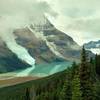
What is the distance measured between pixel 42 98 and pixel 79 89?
6746 centimetres

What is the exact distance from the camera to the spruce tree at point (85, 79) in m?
28.8

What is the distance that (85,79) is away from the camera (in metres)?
29.0

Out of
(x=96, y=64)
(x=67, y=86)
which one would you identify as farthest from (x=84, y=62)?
(x=96, y=64)

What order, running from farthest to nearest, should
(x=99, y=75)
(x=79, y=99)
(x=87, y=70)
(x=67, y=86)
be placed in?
1. (x=99, y=75)
2. (x=67, y=86)
3. (x=79, y=99)
4. (x=87, y=70)

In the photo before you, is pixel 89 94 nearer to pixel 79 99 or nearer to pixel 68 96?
pixel 79 99

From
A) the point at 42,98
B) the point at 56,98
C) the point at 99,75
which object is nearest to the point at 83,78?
the point at 56,98

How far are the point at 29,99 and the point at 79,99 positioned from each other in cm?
9038

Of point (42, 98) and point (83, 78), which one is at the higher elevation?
point (83, 78)

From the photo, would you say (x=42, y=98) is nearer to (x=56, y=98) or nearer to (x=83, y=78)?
(x=56, y=98)

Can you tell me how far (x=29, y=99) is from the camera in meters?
120


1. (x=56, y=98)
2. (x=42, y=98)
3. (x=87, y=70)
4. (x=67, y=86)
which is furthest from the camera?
(x=42, y=98)

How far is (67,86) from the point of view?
3650 cm

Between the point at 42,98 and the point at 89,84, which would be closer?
the point at 89,84

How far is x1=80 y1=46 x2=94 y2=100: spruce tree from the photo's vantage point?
28828mm
